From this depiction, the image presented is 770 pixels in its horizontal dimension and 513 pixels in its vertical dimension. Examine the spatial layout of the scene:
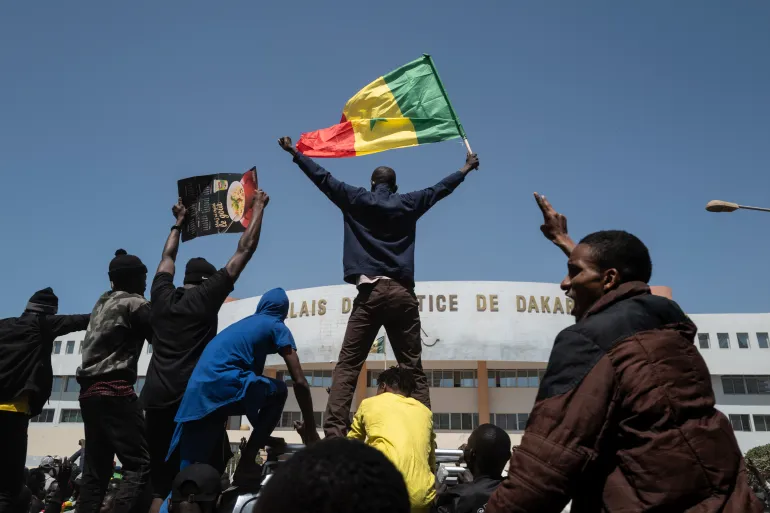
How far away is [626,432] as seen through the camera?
6.20 ft

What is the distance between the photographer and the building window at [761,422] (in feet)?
142

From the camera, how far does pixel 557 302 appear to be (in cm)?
3822

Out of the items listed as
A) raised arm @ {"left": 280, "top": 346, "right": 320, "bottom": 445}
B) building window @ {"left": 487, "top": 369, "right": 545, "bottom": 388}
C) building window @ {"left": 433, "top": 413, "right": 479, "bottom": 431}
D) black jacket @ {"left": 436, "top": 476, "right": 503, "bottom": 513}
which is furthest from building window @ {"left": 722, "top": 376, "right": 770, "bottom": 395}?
raised arm @ {"left": 280, "top": 346, "right": 320, "bottom": 445}

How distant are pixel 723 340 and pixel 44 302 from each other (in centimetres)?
4964

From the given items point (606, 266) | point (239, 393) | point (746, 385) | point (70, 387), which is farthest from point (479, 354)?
point (70, 387)

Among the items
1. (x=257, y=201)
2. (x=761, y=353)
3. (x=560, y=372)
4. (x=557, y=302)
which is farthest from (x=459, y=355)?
(x=560, y=372)

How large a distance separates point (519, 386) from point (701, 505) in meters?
42.4

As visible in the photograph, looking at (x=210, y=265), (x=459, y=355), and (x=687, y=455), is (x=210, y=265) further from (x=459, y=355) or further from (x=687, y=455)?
(x=459, y=355)

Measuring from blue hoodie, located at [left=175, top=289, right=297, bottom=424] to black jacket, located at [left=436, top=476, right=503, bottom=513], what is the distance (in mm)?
1277

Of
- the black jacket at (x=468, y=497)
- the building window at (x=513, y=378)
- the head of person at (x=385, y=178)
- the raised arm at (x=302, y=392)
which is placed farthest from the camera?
the building window at (x=513, y=378)

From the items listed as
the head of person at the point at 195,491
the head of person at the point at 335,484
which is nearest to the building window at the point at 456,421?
the head of person at the point at 195,491

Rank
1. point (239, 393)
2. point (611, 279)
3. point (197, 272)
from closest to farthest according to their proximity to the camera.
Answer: point (611, 279)
point (239, 393)
point (197, 272)

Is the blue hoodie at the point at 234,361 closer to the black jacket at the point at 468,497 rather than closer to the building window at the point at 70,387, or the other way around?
the black jacket at the point at 468,497

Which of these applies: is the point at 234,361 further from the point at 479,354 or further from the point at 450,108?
the point at 479,354
